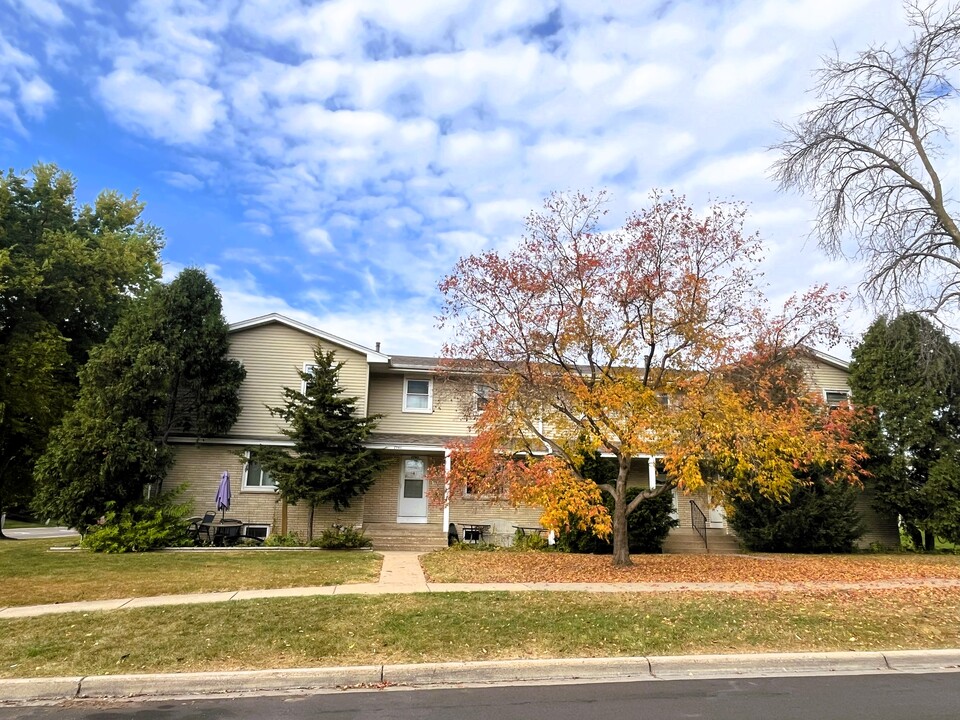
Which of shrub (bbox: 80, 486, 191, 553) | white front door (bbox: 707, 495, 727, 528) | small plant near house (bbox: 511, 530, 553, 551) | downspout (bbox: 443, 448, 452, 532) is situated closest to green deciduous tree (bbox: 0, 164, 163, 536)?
shrub (bbox: 80, 486, 191, 553)

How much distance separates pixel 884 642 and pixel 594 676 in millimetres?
3905

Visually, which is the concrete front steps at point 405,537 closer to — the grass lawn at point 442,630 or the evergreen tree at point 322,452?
the evergreen tree at point 322,452

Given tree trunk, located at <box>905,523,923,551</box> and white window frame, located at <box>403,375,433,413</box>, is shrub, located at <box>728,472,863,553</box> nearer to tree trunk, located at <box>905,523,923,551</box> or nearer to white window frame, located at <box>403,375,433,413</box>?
tree trunk, located at <box>905,523,923,551</box>

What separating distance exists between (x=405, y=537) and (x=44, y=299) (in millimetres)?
16745

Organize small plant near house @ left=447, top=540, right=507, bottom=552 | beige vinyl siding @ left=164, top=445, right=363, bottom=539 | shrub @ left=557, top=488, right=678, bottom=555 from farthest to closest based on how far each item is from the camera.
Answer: beige vinyl siding @ left=164, top=445, right=363, bottom=539 → shrub @ left=557, top=488, right=678, bottom=555 → small plant near house @ left=447, top=540, right=507, bottom=552

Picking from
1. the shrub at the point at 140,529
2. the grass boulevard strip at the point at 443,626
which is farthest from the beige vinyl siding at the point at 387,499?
the grass boulevard strip at the point at 443,626

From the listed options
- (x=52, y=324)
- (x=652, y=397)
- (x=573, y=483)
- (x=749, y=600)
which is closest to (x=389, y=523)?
(x=573, y=483)

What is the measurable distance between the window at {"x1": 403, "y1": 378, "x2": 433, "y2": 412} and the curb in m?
16.2

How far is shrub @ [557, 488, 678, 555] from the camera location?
1880cm

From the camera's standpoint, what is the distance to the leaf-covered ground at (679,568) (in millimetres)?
12695

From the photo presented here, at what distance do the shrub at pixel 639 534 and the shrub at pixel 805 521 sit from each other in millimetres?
2322

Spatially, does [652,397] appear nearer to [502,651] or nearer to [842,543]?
[502,651]

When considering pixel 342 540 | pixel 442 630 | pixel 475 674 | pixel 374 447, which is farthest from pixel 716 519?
pixel 475 674

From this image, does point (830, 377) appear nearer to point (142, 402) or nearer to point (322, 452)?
point (322, 452)
